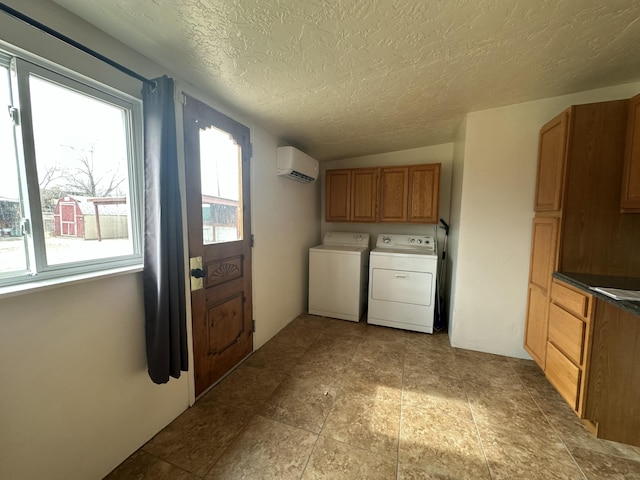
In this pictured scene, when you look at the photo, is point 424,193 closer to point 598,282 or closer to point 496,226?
point 496,226

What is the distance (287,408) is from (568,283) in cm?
205

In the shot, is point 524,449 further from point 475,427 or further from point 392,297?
point 392,297

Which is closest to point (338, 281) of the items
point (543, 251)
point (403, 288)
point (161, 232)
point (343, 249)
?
point (343, 249)

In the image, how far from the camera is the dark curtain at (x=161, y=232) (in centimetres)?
130

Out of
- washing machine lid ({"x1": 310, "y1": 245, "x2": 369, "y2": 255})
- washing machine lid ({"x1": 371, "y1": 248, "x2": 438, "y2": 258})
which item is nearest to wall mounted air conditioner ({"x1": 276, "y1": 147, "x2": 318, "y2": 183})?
washing machine lid ({"x1": 310, "y1": 245, "x2": 369, "y2": 255})

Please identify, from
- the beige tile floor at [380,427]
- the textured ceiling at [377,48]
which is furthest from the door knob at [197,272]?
the textured ceiling at [377,48]

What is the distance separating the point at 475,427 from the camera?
5.14 ft

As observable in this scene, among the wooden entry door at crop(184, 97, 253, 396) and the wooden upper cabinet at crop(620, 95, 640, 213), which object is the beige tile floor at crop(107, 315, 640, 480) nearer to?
the wooden entry door at crop(184, 97, 253, 396)

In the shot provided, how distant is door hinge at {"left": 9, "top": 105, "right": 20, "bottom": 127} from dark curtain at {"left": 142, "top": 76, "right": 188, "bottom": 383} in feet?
1.42

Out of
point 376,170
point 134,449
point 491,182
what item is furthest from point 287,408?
point 376,170

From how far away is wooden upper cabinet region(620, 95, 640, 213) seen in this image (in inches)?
58.6

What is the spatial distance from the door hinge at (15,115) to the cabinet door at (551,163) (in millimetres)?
2923

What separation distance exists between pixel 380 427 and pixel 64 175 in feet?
7.13

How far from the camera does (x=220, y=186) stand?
1961 mm
